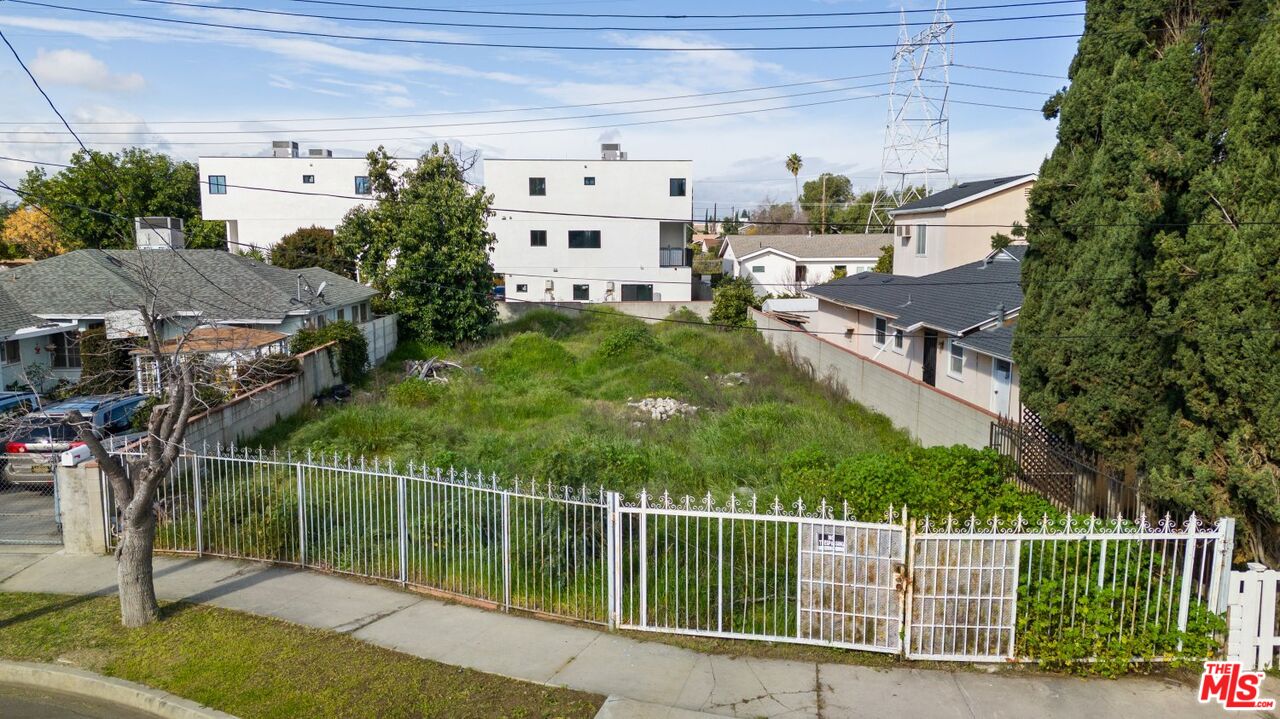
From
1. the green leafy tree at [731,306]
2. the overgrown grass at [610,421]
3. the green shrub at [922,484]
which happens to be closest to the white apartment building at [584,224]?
the green leafy tree at [731,306]

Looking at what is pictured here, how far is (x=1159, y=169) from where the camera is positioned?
31.6 ft

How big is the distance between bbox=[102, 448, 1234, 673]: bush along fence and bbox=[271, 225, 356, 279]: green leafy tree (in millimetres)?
29302

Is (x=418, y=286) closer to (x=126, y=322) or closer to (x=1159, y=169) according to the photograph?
(x=126, y=322)

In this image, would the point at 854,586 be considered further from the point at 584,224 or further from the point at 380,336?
the point at 584,224

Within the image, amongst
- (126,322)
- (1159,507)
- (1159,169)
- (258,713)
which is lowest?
(258,713)

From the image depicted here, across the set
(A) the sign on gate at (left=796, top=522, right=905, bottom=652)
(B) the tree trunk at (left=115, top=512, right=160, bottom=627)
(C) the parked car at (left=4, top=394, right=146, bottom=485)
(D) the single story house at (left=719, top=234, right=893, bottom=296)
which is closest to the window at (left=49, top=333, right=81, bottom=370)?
(C) the parked car at (left=4, top=394, right=146, bottom=485)

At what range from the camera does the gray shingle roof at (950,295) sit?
63.2 ft

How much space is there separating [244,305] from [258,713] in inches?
765

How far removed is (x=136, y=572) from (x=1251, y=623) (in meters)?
10.7

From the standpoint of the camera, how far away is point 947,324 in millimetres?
19188

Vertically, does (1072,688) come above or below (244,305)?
below

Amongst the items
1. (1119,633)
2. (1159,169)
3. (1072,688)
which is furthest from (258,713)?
(1159,169)

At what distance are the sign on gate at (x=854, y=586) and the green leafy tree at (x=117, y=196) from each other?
45322 millimetres

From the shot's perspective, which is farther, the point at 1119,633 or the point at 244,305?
the point at 244,305
